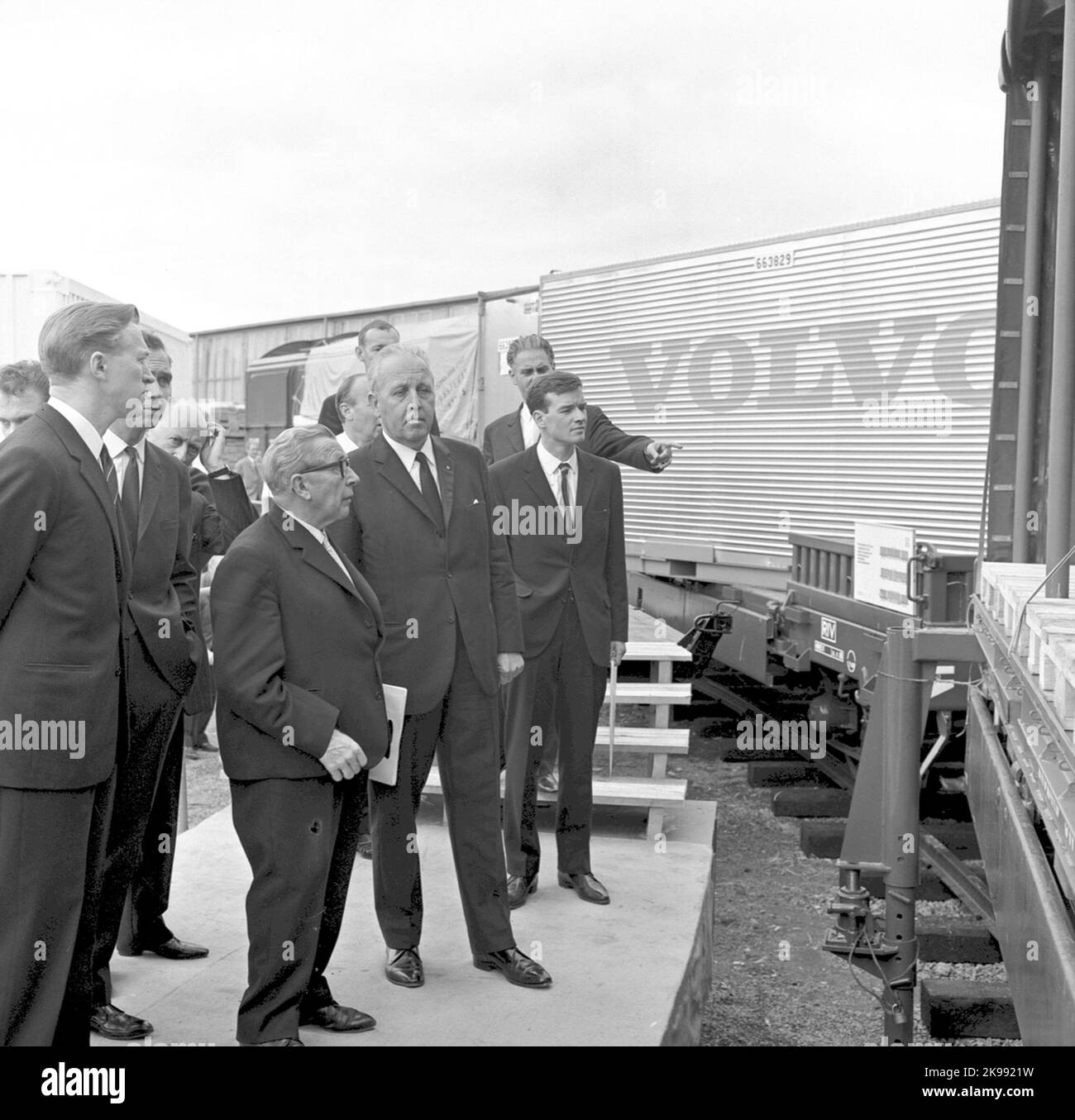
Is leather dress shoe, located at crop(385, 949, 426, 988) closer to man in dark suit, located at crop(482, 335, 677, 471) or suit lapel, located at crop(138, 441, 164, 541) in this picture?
suit lapel, located at crop(138, 441, 164, 541)

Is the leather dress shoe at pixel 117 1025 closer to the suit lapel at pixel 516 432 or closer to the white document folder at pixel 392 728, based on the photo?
the white document folder at pixel 392 728

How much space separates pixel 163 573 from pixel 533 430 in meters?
2.03

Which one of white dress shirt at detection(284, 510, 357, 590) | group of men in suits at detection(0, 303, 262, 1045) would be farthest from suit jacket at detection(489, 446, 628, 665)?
group of men in suits at detection(0, 303, 262, 1045)

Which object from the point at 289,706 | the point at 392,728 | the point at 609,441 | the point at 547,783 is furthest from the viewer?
the point at 547,783

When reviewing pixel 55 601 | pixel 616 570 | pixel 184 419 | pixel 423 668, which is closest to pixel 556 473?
pixel 616 570

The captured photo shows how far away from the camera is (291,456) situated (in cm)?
333

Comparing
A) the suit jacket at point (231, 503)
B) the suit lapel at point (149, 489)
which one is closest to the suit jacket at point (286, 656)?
the suit lapel at point (149, 489)

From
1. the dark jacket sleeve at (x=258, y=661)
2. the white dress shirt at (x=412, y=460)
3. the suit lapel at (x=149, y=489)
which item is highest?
the white dress shirt at (x=412, y=460)

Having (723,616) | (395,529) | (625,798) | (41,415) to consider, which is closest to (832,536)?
(723,616)

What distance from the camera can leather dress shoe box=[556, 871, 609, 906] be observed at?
4.66 m

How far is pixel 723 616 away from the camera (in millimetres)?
8789

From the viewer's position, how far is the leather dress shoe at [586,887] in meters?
4.66

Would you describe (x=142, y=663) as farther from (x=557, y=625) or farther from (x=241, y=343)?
(x=241, y=343)

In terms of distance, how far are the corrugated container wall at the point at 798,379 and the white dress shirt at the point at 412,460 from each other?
15.9 feet
